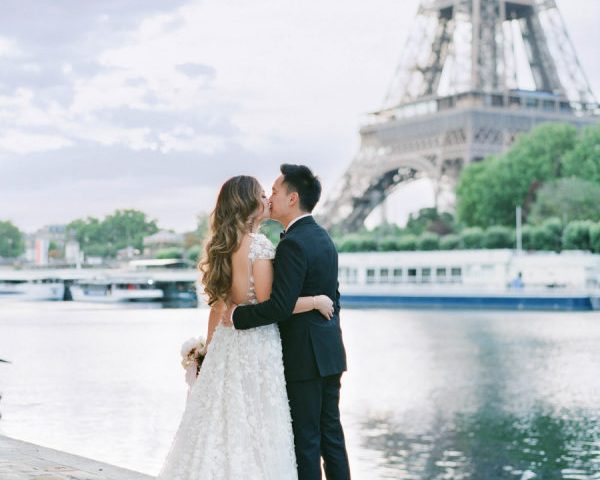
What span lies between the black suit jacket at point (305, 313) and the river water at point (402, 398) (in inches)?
290

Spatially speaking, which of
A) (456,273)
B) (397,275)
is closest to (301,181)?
(456,273)

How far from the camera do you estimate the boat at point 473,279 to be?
4600 centimetres

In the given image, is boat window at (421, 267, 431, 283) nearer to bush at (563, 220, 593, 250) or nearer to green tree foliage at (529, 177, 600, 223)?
green tree foliage at (529, 177, 600, 223)

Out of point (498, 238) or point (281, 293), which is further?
point (498, 238)

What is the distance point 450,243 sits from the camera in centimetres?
5709

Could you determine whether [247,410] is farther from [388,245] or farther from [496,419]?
[388,245]

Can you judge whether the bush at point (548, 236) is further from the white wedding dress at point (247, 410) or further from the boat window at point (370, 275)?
the white wedding dress at point (247, 410)

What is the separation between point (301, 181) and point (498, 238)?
50.9m

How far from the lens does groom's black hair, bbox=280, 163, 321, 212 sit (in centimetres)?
447

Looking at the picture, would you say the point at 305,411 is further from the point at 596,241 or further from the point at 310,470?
the point at 596,241

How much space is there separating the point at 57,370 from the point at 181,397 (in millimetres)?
5223

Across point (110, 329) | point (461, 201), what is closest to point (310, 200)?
point (110, 329)

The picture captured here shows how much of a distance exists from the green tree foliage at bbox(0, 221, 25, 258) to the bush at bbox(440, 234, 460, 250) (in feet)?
275

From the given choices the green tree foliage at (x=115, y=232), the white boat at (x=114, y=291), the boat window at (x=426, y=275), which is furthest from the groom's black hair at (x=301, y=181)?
the green tree foliage at (x=115, y=232)
